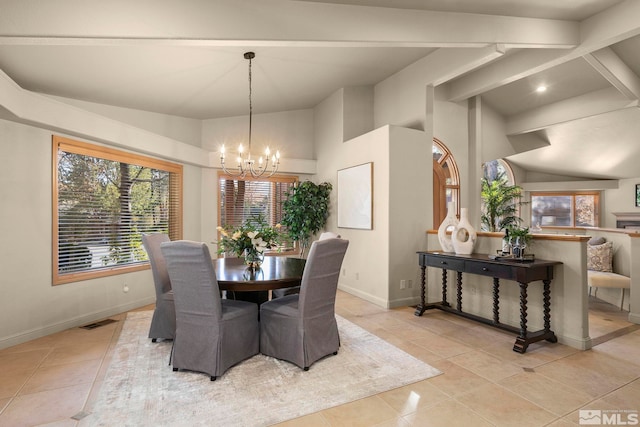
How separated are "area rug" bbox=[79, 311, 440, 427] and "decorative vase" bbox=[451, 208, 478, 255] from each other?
1473 millimetres

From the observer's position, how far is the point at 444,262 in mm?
3883

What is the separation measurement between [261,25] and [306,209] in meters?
3.58

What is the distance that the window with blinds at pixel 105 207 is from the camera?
3.69 m

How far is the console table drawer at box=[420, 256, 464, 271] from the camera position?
3703 millimetres

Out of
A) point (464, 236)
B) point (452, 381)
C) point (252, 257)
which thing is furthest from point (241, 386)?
point (464, 236)

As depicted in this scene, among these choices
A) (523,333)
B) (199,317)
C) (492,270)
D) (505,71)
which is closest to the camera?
(199,317)

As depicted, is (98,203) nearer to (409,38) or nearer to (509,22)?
(409,38)

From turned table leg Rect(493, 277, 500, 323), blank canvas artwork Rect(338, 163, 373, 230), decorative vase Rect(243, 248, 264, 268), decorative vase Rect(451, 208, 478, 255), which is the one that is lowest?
turned table leg Rect(493, 277, 500, 323)

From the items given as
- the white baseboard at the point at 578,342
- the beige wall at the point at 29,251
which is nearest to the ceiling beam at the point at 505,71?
the white baseboard at the point at 578,342

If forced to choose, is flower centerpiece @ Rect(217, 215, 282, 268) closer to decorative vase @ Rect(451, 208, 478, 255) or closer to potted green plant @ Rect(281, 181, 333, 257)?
decorative vase @ Rect(451, 208, 478, 255)

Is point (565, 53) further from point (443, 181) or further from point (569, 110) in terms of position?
point (569, 110)

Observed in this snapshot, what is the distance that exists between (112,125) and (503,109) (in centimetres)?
700

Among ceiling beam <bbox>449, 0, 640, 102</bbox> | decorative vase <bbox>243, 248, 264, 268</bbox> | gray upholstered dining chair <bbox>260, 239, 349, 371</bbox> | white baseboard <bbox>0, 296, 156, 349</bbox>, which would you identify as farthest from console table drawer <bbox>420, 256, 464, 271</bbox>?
white baseboard <bbox>0, 296, 156, 349</bbox>

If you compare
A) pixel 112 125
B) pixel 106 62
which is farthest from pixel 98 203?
pixel 106 62
